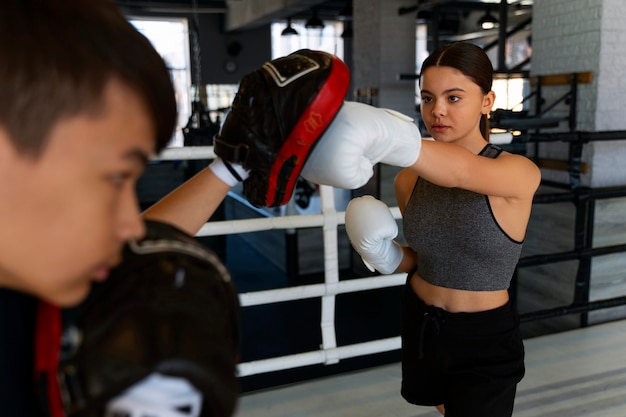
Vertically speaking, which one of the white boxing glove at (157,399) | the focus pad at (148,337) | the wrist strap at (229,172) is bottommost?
the white boxing glove at (157,399)

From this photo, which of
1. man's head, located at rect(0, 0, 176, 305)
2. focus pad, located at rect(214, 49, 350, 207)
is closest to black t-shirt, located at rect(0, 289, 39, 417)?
man's head, located at rect(0, 0, 176, 305)

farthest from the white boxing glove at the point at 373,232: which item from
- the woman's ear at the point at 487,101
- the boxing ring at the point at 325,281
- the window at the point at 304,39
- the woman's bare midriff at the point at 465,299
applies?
the window at the point at 304,39

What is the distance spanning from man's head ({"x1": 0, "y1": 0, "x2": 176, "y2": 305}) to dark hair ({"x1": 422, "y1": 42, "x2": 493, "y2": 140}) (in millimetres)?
935

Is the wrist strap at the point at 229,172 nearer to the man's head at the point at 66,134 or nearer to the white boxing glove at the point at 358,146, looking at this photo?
the white boxing glove at the point at 358,146

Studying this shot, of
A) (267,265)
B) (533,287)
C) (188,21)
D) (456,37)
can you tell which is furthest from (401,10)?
(456,37)

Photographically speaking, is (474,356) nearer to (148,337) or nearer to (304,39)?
(148,337)

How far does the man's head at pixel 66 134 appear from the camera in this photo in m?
0.41

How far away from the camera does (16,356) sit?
507 millimetres

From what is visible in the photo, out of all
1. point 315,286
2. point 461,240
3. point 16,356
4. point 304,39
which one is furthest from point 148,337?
point 304,39

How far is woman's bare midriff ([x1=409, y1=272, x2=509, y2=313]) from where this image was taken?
1.32 m

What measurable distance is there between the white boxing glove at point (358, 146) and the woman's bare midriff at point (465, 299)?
1.71ft

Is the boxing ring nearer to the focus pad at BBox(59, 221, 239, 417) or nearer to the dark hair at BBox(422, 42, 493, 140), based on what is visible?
the dark hair at BBox(422, 42, 493, 140)

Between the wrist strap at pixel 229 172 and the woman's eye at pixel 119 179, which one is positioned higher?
the woman's eye at pixel 119 179

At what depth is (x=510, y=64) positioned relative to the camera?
Result: 14094mm
